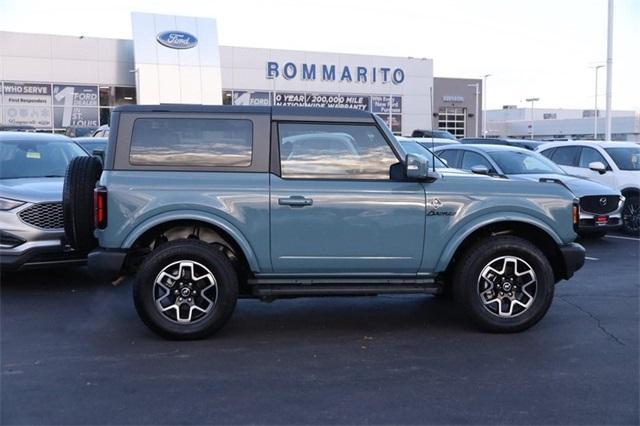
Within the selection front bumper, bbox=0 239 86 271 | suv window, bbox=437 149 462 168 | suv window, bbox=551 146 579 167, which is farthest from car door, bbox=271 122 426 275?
suv window, bbox=551 146 579 167

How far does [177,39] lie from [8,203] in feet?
104

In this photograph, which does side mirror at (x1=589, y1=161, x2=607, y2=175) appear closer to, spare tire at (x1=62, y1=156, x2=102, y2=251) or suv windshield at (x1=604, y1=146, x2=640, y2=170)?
suv windshield at (x1=604, y1=146, x2=640, y2=170)

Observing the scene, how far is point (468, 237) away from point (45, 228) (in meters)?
4.55

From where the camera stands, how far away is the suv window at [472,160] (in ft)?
40.2

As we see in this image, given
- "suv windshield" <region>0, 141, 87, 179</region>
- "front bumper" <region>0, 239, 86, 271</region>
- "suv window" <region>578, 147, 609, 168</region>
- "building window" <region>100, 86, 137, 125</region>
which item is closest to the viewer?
"front bumper" <region>0, 239, 86, 271</region>

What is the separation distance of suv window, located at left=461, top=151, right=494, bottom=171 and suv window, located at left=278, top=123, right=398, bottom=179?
6.41 meters

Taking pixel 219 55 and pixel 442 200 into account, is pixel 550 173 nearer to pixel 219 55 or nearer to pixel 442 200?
pixel 442 200

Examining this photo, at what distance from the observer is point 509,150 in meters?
12.5

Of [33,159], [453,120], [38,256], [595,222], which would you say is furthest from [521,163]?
[453,120]

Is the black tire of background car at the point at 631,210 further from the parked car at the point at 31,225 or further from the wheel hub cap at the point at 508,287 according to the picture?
the parked car at the point at 31,225

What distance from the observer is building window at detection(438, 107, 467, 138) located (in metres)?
54.2

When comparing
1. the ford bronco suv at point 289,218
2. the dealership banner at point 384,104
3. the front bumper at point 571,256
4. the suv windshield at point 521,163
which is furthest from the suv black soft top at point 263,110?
the dealership banner at point 384,104

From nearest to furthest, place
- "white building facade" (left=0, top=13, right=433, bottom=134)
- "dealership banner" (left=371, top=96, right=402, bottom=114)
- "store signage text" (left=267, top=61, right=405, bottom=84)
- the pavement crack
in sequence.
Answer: the pavement crack → "white building facade" (left=0, top=13, right=433, bottom=134) → "store signage text" (left=267, top=61, right=405, bottom=84) → "dealership banner" (left=371, top=96, right=402, bottom=114)

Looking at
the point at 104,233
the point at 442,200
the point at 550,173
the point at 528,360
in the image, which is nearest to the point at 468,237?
the point at 442,200
